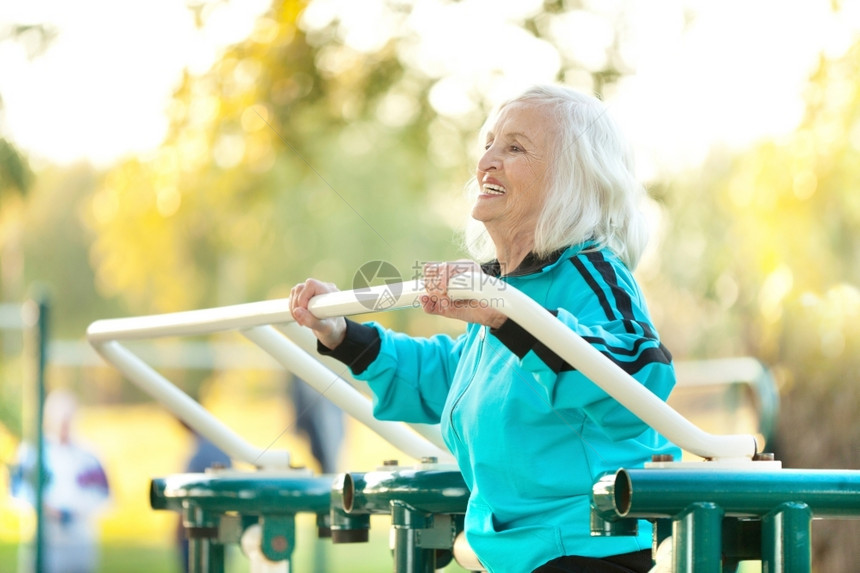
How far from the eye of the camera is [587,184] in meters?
1.92

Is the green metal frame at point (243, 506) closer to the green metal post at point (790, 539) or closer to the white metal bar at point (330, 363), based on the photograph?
the white metal bar at point (330, 363)

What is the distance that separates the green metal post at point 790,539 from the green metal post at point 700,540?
0.24 ft

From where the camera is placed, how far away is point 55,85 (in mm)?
5531

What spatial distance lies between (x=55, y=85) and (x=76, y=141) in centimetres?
216

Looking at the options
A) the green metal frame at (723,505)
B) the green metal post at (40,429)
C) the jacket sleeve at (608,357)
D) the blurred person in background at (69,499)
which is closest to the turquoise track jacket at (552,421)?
the jacket sleeve at (608,357)

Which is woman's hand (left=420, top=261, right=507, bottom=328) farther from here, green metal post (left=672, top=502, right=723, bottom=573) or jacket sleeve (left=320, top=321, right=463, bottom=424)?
jacket sleeve (left=320, top=321, right=463, bottom=424)

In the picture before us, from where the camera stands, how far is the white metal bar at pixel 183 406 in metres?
2.47

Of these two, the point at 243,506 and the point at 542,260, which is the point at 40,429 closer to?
the point at 243,506

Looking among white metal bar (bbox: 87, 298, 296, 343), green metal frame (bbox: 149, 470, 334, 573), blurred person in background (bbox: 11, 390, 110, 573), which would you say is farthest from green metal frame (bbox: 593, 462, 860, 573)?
blurred person in background (bbox: 11, 390, 110, 573)

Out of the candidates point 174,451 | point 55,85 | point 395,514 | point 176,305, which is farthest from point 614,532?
point 174,451

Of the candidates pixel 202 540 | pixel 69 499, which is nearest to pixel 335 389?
pixel 202 540

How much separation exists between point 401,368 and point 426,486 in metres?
0.23

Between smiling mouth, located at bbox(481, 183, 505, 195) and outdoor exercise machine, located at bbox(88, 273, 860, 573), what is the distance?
1.08 ft

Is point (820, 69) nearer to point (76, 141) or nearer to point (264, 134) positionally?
point (264, 134)
